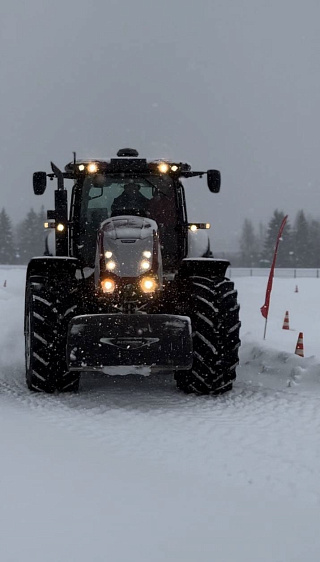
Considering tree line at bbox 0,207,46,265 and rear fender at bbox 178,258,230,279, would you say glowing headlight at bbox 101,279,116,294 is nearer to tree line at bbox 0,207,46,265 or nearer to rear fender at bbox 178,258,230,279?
rear fender at bbox 178,258,230,279

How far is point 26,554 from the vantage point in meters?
3.01

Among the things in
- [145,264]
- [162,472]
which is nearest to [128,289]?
[145,264]

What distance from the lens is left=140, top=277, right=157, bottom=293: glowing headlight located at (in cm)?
657

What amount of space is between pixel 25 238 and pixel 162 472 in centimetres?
8767

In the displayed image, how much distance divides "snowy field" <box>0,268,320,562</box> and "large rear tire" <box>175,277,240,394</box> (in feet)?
0.69

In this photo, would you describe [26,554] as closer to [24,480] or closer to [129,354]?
[24,480]

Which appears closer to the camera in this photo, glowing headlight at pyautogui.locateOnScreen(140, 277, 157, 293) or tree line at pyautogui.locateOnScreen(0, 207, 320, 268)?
glowing headlight at pyautogui.locateOnScreen(140, 277, 157, 293)

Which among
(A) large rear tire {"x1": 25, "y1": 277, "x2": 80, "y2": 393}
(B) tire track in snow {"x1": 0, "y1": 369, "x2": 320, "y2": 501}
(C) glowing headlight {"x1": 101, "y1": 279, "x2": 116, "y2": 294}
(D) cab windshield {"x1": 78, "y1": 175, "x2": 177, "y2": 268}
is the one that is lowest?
(B) tire track in snow {"x1": 0, "y1": 369, "x2": 320, "y2": 501}

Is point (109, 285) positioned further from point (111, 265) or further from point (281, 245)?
point (281, 245)

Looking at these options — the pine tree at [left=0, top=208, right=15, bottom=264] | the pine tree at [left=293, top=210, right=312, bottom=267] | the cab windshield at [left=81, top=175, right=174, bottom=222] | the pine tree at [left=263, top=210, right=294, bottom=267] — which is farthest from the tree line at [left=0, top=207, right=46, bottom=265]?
the cab windshield at [left=81, top=175, right=174, bottom=222]

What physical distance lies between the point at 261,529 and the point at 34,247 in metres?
88.1

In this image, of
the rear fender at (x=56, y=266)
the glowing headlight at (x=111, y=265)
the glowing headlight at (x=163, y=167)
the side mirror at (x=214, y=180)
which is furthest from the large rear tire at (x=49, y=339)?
the side mirror at (x=214, y=180)

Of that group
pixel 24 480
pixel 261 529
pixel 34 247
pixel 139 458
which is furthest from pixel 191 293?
pixel 34 247

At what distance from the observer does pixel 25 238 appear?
295 ft
